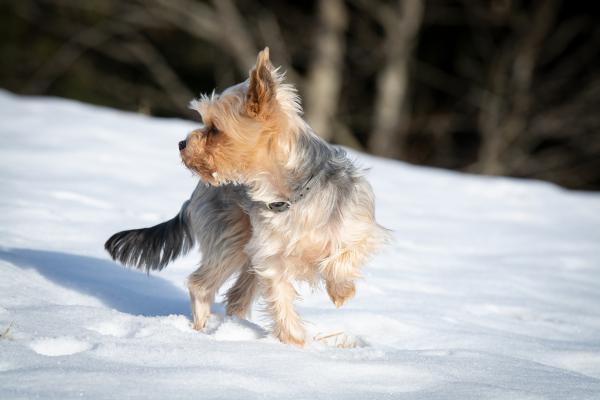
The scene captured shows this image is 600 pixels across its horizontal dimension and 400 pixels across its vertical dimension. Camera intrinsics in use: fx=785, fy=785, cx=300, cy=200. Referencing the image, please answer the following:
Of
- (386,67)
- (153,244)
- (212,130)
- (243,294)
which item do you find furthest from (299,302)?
(386,67)

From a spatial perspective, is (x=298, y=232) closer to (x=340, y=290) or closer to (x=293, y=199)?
(x=293, y=199)

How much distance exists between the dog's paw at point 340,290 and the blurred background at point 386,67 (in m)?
12.8

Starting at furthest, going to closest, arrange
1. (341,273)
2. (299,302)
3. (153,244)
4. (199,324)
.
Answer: (299,302) < (153,244) < (199,324) < (341,273)

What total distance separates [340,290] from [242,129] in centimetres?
106

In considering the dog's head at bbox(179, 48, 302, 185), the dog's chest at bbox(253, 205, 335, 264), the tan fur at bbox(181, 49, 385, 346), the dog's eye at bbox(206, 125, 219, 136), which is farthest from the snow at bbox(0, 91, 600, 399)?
the dog's eye at bbox(206, 125, 219, 136)

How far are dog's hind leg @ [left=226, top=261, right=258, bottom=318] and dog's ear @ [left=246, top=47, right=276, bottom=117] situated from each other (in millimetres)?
1029

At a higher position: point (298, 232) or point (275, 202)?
point (275, 202)

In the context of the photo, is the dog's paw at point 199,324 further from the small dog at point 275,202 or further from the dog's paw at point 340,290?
the dog's paw at point 340,290

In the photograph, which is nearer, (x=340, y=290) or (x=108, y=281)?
(x=340, y=290)

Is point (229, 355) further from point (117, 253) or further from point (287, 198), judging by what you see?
point (117, 253)

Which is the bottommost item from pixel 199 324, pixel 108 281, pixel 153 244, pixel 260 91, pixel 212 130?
pixel 199 324

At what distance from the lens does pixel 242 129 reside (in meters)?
4.45

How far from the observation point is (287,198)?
4320mm

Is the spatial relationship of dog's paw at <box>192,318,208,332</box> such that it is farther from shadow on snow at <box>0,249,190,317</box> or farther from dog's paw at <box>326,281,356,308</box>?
dog's paw at <box>326,281,356,308</box>
